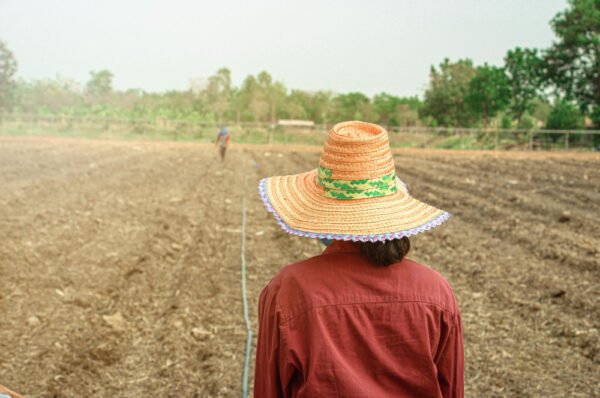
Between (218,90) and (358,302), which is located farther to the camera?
(218,90)

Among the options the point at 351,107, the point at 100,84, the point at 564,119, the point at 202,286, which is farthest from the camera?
the point at 100,84

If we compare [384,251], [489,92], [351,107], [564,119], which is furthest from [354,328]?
[351,107]

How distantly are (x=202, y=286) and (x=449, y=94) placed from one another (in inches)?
1820

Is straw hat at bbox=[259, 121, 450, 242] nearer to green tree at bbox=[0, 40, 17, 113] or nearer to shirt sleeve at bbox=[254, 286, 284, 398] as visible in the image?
shirt sleeve at bbox=[254, 286, 284, 398]

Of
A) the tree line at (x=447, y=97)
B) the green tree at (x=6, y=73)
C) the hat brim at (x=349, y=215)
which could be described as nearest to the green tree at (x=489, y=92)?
the tree line at (x=447, y=97)

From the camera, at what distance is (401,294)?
1.70 meters

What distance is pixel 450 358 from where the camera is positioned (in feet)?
5.97

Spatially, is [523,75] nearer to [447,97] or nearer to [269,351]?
[447,97]

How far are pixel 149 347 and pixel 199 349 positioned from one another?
16.1 inches

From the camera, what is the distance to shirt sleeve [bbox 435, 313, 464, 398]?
178 centimetres

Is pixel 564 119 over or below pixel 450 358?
over

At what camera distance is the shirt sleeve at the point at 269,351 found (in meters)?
1.71

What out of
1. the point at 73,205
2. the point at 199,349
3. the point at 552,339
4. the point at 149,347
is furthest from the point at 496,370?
the point at 73,205

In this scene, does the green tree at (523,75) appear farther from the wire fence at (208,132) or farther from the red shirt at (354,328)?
the red shirt at (354,328)
